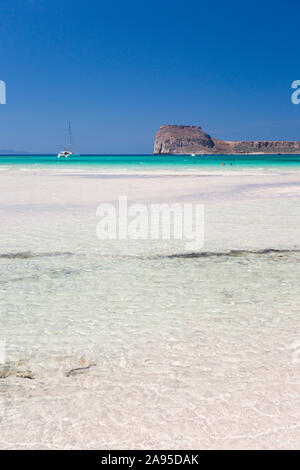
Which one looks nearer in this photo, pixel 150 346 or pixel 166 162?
pixel 150 346

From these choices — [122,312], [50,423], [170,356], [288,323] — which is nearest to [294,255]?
[288,323]

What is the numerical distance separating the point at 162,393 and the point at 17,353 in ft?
4.00

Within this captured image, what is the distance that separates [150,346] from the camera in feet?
11.5

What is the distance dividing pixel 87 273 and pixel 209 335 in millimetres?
2359

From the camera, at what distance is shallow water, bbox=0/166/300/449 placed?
7.98 ft

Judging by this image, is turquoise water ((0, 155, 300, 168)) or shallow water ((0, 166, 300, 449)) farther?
turquoise water ((0, 155, 300, 168))

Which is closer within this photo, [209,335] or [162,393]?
[162,393]

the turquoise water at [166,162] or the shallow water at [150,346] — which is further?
the turquoise water at [166,162]

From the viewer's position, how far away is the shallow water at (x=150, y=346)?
95.8 inches
